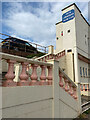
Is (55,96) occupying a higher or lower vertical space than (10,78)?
lower

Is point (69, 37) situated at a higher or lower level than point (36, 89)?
higher

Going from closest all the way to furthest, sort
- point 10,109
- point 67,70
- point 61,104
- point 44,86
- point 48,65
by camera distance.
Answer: point 10,109, point 44,86, point 48,65, point 61,104, point 67,70

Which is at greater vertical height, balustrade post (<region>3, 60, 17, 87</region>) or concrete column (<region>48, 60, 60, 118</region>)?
balustrade post (<region>3, 60, 17, 87</region>)

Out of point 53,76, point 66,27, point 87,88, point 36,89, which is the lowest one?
point 87,88

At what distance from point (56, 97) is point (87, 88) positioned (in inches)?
198

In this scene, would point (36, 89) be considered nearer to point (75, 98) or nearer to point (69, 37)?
point (75, 98)

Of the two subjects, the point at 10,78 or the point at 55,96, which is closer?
the point at 10,78

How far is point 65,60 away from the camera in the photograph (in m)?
8.78

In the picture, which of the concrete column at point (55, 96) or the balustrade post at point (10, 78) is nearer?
the balustrade post at point (10, 78)

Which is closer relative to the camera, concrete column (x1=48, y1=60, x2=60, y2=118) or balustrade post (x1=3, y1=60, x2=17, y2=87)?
balustrade post (x1=3, y1=60, x2=17, y2=87)

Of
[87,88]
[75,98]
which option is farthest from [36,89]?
[87,88]

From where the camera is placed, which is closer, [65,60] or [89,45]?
[65,60]

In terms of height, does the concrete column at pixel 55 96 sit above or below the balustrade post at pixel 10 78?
below

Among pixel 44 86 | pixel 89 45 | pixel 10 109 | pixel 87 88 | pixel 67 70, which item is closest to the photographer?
pixel 10 109
